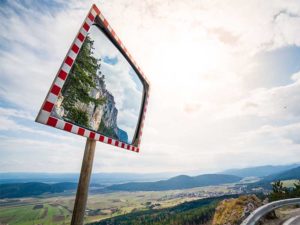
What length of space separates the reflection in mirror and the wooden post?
0.32 meters

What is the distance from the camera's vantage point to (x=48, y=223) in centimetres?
16550

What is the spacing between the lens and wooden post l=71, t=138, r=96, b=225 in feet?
8.80

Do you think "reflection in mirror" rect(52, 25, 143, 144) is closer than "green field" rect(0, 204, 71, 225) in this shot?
Yes

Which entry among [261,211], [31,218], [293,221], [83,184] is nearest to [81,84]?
[83,184]

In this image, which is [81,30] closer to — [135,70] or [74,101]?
[74,101]

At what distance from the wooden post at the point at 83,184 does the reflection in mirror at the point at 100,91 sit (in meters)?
0.32

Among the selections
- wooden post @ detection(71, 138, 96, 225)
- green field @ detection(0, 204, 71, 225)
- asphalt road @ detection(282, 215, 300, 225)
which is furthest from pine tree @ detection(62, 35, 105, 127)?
green field @ detection(0, 204, 71, 225)

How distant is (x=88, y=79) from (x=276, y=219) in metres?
8.52

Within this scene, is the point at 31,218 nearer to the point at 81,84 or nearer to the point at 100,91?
the point at 100,91

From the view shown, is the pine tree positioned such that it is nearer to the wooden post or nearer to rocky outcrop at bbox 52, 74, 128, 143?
rocky outcrop at bbox 52, 74, 128, 143

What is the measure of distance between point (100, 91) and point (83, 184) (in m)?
1.41

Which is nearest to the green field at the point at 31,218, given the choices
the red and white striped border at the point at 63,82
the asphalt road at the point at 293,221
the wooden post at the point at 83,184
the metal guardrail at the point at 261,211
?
the metal guardrail at the point at 261,211

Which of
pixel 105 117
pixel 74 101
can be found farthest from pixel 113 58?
pixel 74 101

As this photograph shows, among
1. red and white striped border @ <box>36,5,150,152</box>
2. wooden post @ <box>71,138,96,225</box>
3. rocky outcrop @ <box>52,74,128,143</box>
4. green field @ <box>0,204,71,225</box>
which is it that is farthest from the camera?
green field @ <box>0,204,71,225</box>
